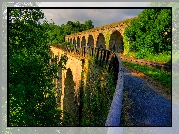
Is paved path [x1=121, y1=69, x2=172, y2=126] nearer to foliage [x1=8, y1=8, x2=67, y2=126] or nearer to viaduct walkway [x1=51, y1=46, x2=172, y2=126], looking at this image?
viaduct walkway [x1=51, y1=46, x2=172, y2=126]

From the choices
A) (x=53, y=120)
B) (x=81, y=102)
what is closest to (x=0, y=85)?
(x=53, y=120)

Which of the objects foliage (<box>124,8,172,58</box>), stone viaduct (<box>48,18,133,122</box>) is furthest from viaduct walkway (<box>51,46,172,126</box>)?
foliage (<box>124,8,172,58</box>)

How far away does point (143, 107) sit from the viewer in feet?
24.9

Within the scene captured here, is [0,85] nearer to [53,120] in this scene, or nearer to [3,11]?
[3,11]

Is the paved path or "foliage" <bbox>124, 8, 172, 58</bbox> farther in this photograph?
"foliage" <bbox>124, 8, 172, 58</bbox>

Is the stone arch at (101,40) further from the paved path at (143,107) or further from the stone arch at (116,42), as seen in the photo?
the paved path at (143,107)

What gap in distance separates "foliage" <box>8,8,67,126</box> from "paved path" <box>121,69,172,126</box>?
289 centimetres

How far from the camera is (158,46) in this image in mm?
11195

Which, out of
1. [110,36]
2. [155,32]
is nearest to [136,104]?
[155,32]

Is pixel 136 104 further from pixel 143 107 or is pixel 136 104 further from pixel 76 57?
pixel 76 57

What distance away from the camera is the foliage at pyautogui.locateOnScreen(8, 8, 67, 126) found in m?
6.68

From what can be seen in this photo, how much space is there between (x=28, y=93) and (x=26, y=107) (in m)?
0.47

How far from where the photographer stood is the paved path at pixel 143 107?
255 inches

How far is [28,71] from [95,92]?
12.4 feet
